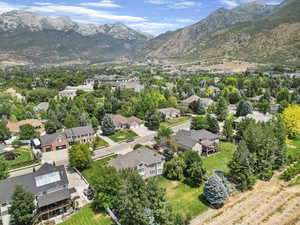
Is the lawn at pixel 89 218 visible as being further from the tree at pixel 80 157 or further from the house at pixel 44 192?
the tree at pixel 80 157

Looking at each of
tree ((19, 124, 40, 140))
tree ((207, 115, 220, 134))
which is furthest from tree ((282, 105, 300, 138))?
tree ((19, 124, 40, 140))

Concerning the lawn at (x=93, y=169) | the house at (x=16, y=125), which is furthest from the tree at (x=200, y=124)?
the house at (x=16, y=125)

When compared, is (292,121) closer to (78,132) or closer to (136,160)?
(136,160)

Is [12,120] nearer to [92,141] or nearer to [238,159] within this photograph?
[92,141]

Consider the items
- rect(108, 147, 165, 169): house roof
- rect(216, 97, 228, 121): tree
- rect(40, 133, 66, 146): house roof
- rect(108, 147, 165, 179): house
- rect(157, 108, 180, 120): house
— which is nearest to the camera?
rect(108, 147, 165, 169): house roof

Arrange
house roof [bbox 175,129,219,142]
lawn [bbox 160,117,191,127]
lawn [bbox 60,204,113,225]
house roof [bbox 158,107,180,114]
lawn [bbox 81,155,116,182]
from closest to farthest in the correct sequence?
lawn [bbox 60,204,113,225]
lawn [bbox 81,155,116,182]
house roof [bbox 175,129,219,142]
lawn [bbox 160,117,191,127]
house roof [bbox 158,107,180,114]

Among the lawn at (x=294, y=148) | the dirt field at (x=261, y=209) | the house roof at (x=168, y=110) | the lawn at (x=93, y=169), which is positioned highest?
the house roof at (x=168, y=110)

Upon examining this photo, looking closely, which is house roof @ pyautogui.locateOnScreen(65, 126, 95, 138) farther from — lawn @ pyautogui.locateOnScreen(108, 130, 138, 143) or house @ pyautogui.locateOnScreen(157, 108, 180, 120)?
house @ pyautogui.locateOnScreen(157, 108, 180, 120)
